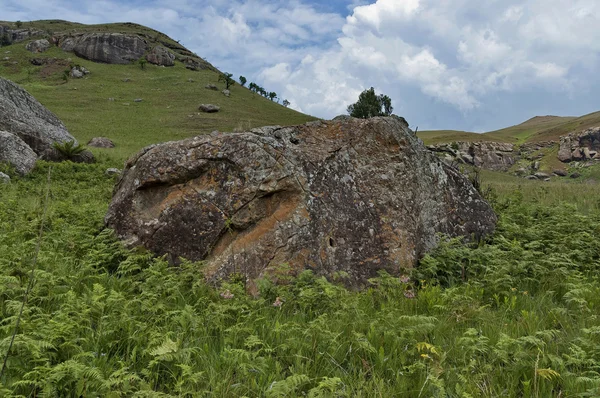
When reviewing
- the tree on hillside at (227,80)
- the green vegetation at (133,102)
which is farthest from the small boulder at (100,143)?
the tree on hillside at (227,80)

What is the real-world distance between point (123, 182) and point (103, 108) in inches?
2223

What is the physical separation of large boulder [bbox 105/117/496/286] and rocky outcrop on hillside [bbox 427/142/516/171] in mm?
60307

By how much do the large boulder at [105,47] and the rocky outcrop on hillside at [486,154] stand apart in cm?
7553

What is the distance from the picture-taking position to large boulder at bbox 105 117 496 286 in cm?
600

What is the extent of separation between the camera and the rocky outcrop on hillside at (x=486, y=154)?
6619 cm

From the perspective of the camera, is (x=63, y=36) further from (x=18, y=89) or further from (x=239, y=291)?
(x=239, y=291)

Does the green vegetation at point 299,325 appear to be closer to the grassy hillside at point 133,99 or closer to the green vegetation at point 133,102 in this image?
the grassy hillside at point 133,99

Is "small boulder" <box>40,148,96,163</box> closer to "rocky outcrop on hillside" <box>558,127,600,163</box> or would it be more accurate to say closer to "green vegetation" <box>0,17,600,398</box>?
"green vegetation" <box>0,17,600,398</box>

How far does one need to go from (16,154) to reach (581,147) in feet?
243

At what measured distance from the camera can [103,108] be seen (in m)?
56.4

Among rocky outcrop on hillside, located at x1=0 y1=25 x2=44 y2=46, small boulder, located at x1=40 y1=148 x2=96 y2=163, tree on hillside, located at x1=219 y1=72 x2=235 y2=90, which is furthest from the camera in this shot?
rocky outcrop on hillside, located at x1=0 y1=25 x2=44 y2=46

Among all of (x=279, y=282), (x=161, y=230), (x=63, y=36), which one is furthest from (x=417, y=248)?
(x=63, y=36)

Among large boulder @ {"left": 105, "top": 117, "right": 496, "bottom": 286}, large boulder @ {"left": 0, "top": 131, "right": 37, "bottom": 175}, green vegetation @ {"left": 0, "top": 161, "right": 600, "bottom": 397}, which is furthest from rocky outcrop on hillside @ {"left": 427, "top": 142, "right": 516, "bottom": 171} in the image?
green vegetation @ {"left": 0, "top": 161, "right": 600, "bottom": 397}

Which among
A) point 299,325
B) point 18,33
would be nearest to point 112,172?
point 299,325
